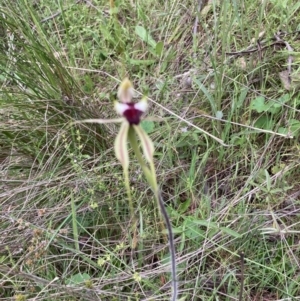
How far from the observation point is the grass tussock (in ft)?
4.44

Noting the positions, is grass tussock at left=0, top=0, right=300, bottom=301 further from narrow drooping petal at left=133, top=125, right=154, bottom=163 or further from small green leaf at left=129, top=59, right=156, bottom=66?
narrow drooping petal at left=133, top=125, right=154, bottom=163

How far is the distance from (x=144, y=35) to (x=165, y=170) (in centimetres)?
Answer: 71

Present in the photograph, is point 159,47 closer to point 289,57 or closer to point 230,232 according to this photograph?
point 289,57

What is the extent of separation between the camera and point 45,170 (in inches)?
63.2

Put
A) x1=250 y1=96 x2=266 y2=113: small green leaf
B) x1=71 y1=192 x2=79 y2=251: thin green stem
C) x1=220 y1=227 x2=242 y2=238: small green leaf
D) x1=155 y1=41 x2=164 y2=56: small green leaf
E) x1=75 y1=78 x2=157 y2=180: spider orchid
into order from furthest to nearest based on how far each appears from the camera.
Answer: x1=155 y1=41 x2=164 y2=56: small green leaf < x1=250 y1=96 x2=266 y2=113: small green leaf < x1=71 y1=192 x2=79 y2=251: thin green stem < x1=220 y1=227 x2=242 y2=238: small green leaf < x1=75 y1=78 x2=157 y2=180: spider orchid

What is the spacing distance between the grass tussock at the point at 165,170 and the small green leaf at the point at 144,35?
0.01 meters

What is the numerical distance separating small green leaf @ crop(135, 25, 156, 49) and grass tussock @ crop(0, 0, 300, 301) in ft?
0.04

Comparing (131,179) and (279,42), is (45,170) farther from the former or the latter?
(279,42)

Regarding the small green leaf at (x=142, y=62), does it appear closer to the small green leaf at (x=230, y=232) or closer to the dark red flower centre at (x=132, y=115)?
the small green leaf at (x=230, y=232)

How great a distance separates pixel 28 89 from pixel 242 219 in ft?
2.85

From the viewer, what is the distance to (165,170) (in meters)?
1.59

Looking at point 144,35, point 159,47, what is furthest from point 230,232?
point 144,35

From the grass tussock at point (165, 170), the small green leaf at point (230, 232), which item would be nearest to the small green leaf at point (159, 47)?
the grass tussock at point (165, 170)

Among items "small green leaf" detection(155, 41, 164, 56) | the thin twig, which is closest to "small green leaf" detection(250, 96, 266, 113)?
the thin twig
